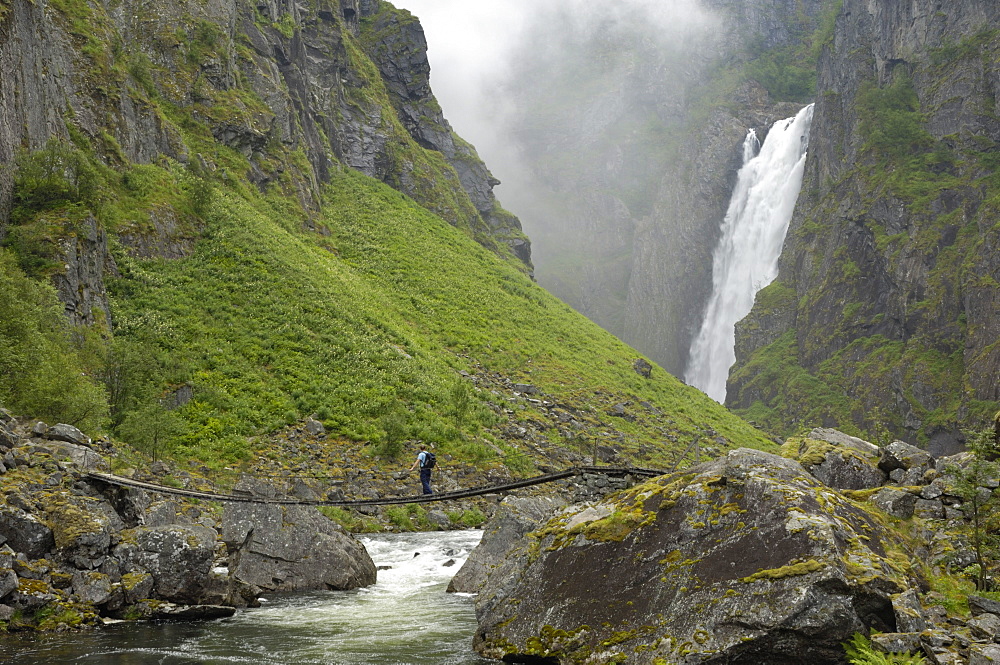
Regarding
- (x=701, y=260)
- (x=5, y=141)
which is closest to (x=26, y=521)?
(x=5, y=141)

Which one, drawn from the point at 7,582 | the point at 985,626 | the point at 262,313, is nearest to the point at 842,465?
the point at 985,626

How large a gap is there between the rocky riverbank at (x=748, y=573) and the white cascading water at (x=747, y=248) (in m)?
117

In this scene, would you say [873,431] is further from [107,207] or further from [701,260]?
[107,207]

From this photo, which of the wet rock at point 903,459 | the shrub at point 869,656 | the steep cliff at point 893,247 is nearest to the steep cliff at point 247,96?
the wet rock at point 903,459

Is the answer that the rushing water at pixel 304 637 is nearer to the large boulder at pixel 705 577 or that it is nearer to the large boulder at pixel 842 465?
the large boulder at pixel 705 577

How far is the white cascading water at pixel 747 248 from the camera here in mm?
122375

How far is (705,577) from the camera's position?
8.05 metres

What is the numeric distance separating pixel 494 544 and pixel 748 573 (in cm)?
852

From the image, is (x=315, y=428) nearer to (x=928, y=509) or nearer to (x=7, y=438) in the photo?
(x=7, y=438)

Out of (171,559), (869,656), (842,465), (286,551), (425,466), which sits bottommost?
(171,559)

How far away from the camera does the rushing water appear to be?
30.8 ft

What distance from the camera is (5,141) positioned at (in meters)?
25.5

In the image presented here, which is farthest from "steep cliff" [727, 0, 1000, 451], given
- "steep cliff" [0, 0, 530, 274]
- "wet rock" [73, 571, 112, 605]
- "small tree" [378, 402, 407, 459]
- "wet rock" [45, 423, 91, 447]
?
"wet rock" [73, 571, 112, 605]

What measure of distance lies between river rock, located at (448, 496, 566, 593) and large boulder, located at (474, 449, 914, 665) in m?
4.95
